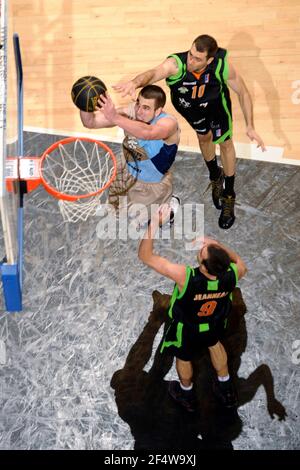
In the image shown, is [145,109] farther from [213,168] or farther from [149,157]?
[213,168]

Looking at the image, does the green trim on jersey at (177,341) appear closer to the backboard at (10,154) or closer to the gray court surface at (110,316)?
the gray court surface at (110,316)

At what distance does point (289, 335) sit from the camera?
744cm

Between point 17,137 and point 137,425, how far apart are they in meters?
3.11

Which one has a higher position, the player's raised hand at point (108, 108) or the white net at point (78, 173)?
the player's raised hand at point (108, 108)

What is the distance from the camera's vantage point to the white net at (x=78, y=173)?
807cm

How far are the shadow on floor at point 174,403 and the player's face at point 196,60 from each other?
2393 mm

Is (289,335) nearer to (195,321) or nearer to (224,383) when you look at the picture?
(224,383)

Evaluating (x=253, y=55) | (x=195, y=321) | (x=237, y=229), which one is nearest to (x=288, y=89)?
(x=253, y=55)

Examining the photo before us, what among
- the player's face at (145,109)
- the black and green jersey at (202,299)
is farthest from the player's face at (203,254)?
the player's face at (145,109)

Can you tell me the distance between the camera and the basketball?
663cm

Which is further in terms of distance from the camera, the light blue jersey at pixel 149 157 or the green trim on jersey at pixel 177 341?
the light blue jersey at pixel 149 157

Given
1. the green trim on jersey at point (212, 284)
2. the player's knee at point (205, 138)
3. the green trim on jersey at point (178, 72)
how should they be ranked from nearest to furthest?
the green trim on jersey at point (212, 284), the green trim on jersey at point (178, 72), the player's knee at point (205, 138)

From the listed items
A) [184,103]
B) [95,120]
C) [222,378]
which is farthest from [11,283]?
[184,103]

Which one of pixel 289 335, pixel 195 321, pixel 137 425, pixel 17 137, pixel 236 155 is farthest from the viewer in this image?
pixel 236 155
